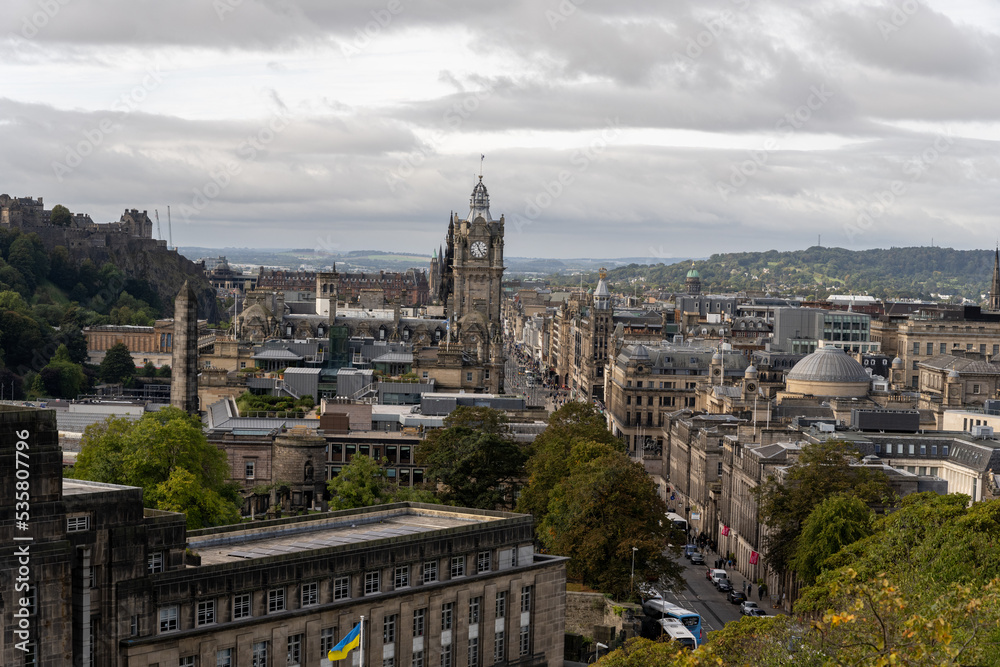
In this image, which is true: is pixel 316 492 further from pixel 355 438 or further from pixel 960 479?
pixel 960 479

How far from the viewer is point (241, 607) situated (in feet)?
175

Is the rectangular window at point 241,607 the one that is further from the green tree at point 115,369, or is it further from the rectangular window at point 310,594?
the green tree at point 115,369

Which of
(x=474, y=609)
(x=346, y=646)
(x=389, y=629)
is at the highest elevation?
(x=346, y=646)

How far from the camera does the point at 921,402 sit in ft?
467

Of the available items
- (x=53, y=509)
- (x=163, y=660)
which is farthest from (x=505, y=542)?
(x=53, y=509)

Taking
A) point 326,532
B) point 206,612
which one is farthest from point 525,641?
point 206,612

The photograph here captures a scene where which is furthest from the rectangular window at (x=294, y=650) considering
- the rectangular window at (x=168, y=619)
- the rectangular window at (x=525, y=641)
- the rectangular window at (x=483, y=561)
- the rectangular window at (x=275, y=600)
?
the rectangular window at (x=525, y=641)

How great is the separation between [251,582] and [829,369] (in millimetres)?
101666

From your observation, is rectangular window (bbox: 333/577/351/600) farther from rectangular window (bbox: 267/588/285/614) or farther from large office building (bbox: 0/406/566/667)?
rectangular window (bbox: 267/588/285/614)

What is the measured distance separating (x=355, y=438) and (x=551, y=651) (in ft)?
146

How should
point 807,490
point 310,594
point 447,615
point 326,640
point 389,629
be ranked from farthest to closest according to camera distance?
point 807,490
point 447,615
point 389,629
point 326,640
point 310,594

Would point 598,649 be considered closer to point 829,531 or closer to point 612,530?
point 612,530

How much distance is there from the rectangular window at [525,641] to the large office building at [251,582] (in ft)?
0.30

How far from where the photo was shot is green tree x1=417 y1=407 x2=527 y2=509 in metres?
102
